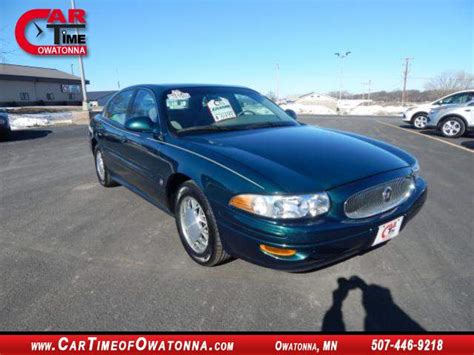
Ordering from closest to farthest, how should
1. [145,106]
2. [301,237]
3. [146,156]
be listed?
[301,237] < [146,156] < [145,106]

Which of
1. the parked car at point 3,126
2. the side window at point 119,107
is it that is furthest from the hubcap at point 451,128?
the parked car at point 3,126

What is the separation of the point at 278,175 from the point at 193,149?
87 centimetres

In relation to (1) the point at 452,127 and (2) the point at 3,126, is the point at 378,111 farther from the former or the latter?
(2) the point at 3,126

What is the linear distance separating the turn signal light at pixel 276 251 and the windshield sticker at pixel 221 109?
1.62m

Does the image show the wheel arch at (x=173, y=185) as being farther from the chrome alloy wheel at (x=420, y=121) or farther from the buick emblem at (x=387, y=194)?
the chrome alloy wheel at (x=420, y=121)

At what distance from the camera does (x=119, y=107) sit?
170 inches

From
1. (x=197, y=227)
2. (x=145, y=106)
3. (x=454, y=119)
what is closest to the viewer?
(x=197, y=227)

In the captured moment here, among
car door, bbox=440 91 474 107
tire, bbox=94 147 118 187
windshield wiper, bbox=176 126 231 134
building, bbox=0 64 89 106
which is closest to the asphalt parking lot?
tire, bbox=94 147 118 187

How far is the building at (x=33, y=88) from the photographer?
1619 inches

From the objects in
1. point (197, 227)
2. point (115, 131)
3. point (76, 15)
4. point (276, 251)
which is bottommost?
point (197, 227)

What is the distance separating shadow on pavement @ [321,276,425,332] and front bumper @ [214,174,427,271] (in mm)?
337

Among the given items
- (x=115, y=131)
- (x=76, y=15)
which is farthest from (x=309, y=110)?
(x=115, y=131)

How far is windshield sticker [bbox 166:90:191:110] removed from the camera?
3.24m

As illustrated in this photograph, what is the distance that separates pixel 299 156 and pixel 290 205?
Result: 58cm
